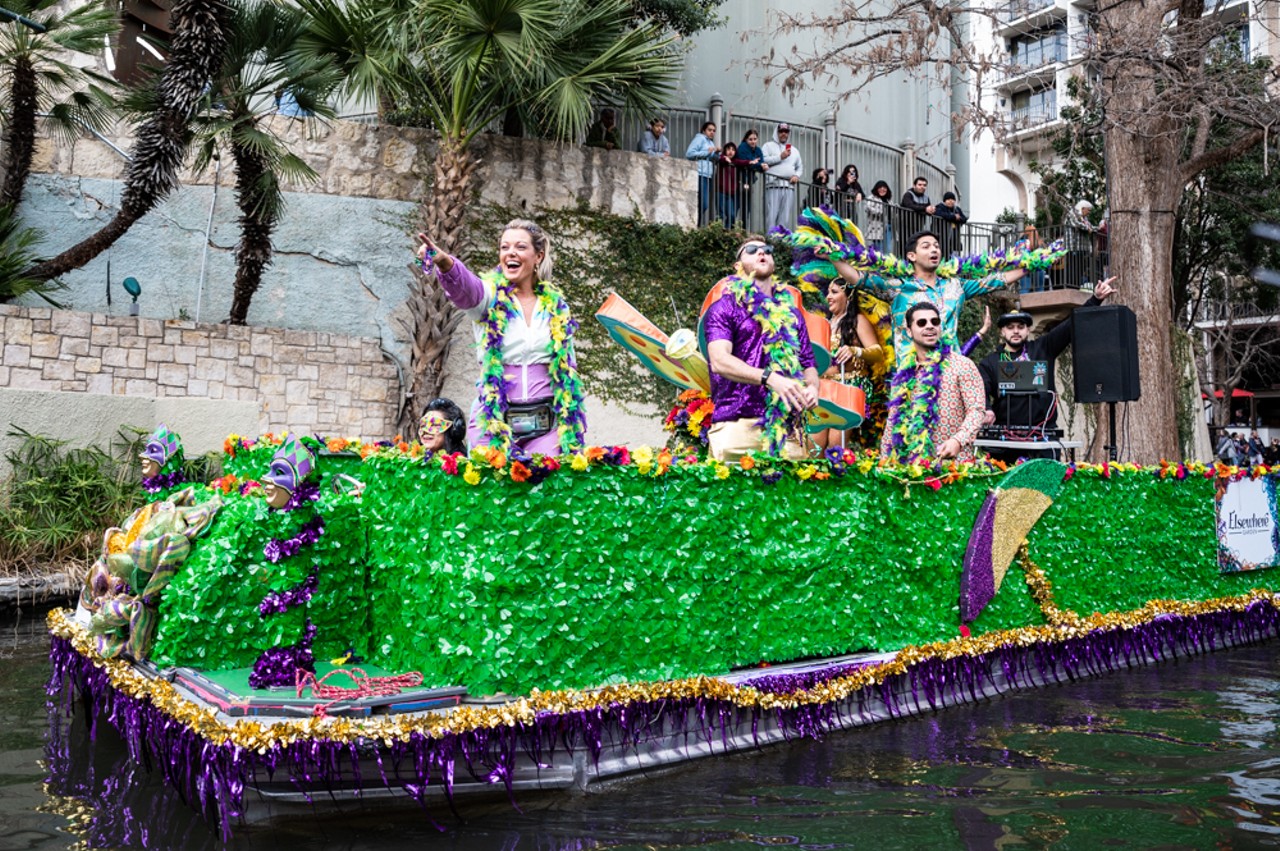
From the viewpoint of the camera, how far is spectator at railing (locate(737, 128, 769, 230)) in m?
16.3

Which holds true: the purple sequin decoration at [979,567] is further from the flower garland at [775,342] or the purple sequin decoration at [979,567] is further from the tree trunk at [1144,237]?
the tree trunk at [1144,237]

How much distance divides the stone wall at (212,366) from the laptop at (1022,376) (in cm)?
787

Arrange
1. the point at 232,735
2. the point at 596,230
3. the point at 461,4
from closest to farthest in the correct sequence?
1. the point at 232,735
2. the point at 461,4
3. the point at 596,230

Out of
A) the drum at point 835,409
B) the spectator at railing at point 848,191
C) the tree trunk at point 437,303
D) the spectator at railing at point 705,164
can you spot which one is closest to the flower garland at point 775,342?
the drum at point 835,409

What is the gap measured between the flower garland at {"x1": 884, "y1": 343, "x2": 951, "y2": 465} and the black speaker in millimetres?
2069

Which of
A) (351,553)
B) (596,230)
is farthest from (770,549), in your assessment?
(596,230)

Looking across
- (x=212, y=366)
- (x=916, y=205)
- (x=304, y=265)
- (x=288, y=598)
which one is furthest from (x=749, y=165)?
(x=288, y=598)

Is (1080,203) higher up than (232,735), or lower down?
higher up

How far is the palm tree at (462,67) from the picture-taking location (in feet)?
40.0

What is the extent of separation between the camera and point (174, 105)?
11.9m

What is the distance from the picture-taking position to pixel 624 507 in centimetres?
462

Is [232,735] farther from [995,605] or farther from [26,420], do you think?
[26,420]

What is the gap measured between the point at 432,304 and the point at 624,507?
929 centimetres

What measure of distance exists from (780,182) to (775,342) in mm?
11643
